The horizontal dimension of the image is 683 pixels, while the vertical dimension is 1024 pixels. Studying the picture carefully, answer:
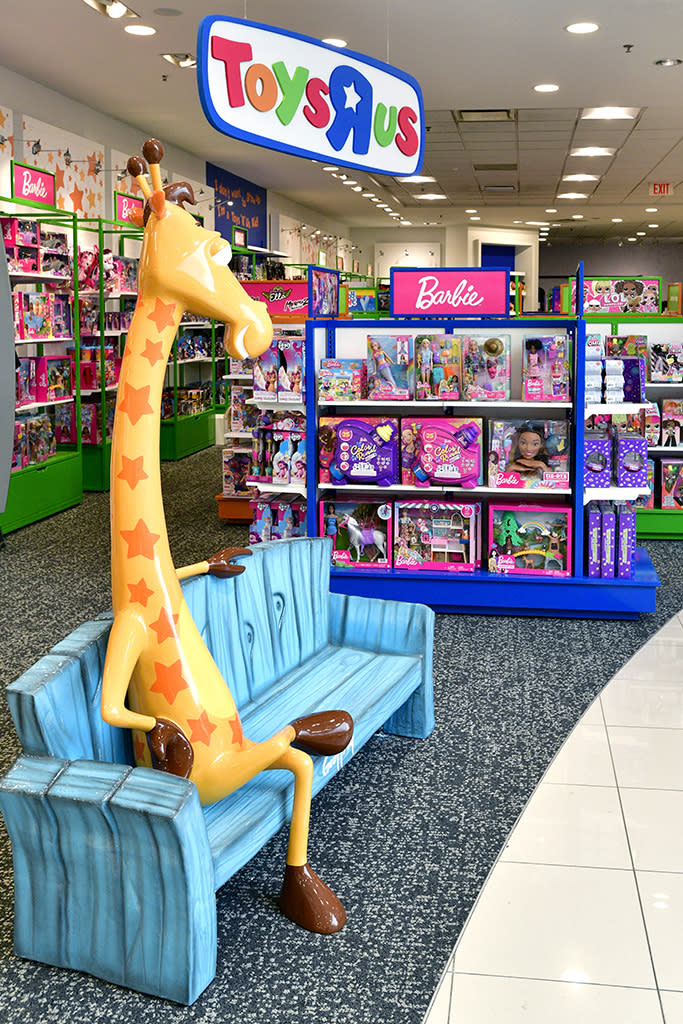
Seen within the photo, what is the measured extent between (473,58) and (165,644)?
6.47 m

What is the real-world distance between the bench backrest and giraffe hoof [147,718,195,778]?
20cm

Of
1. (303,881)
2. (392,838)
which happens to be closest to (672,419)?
(392,838)

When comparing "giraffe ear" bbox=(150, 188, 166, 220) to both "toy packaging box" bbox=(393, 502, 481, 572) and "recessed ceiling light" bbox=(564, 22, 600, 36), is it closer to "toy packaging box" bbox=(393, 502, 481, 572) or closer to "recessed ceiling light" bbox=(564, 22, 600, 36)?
"toy packaging box" bbox=(393, 502, 481, 572)

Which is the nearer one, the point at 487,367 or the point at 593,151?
the point at 487,367

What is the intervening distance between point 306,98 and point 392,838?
259 centimetres

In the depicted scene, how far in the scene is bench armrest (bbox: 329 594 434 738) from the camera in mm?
3646

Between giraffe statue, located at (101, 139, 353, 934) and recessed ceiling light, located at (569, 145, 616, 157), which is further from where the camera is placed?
recessed ceiling light, located at (569, 145, 616, 157)

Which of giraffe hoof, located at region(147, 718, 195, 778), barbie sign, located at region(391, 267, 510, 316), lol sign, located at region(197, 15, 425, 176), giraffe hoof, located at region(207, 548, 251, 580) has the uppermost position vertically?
lol sign, located at region(197, 15, 425, 176)

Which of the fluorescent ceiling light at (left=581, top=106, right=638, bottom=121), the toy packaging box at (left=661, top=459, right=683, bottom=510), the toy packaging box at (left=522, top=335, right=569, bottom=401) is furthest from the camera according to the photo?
the fluorescent ceiling light at (left=581, top=106, right=638, bottom=121)

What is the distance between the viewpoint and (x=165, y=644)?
2432 millimetres

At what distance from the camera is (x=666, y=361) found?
7.30 metres

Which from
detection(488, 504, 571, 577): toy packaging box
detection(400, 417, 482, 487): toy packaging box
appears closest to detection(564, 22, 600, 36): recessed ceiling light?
detection(400, 417, 482, 487): toy packaging box

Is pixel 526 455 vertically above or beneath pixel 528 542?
above

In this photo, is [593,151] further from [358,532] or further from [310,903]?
[310,903]
